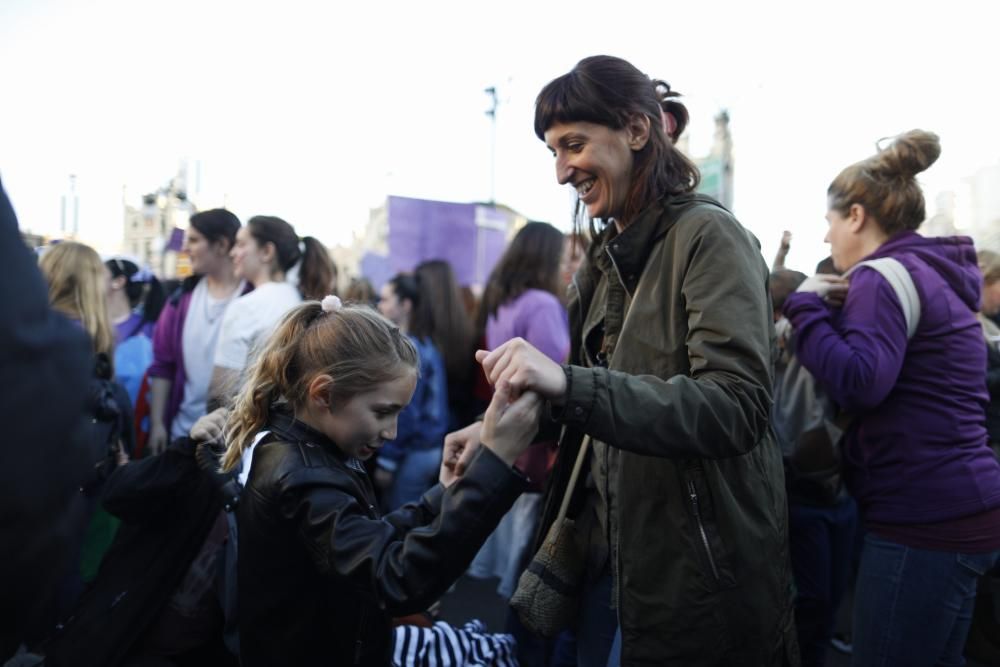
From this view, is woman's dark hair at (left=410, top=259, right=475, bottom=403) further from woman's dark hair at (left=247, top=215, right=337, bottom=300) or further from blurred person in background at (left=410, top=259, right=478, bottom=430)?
woman's dark hair at (left=247, top=215, right=337, bottom=300)

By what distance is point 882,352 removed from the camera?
2.05m

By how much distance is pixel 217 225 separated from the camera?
3.93 m

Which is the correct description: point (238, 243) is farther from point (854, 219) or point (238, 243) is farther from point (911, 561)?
point (911, 561)

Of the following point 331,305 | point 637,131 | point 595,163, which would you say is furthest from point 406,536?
point 637,131

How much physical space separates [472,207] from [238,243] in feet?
20.6

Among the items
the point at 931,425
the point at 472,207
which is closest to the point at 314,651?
the point at 931,425

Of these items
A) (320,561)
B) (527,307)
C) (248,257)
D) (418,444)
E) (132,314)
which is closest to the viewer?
(320,561)

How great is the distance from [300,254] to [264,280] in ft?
1.01

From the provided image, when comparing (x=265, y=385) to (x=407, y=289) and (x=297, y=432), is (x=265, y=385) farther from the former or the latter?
(x=407, y=289)

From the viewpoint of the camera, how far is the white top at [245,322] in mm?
3256

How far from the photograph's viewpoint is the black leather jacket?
1.42 meters

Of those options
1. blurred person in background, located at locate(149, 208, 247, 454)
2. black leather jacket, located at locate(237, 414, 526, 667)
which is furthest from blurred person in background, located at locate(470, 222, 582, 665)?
black leather jacket, located at locate(237, 414, 526, 667)

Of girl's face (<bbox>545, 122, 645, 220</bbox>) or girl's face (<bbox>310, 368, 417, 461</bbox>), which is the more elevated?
girl's face (<bbox>545, 122, 645, 220</bbox>)

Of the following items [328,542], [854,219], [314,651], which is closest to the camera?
[328,542]
